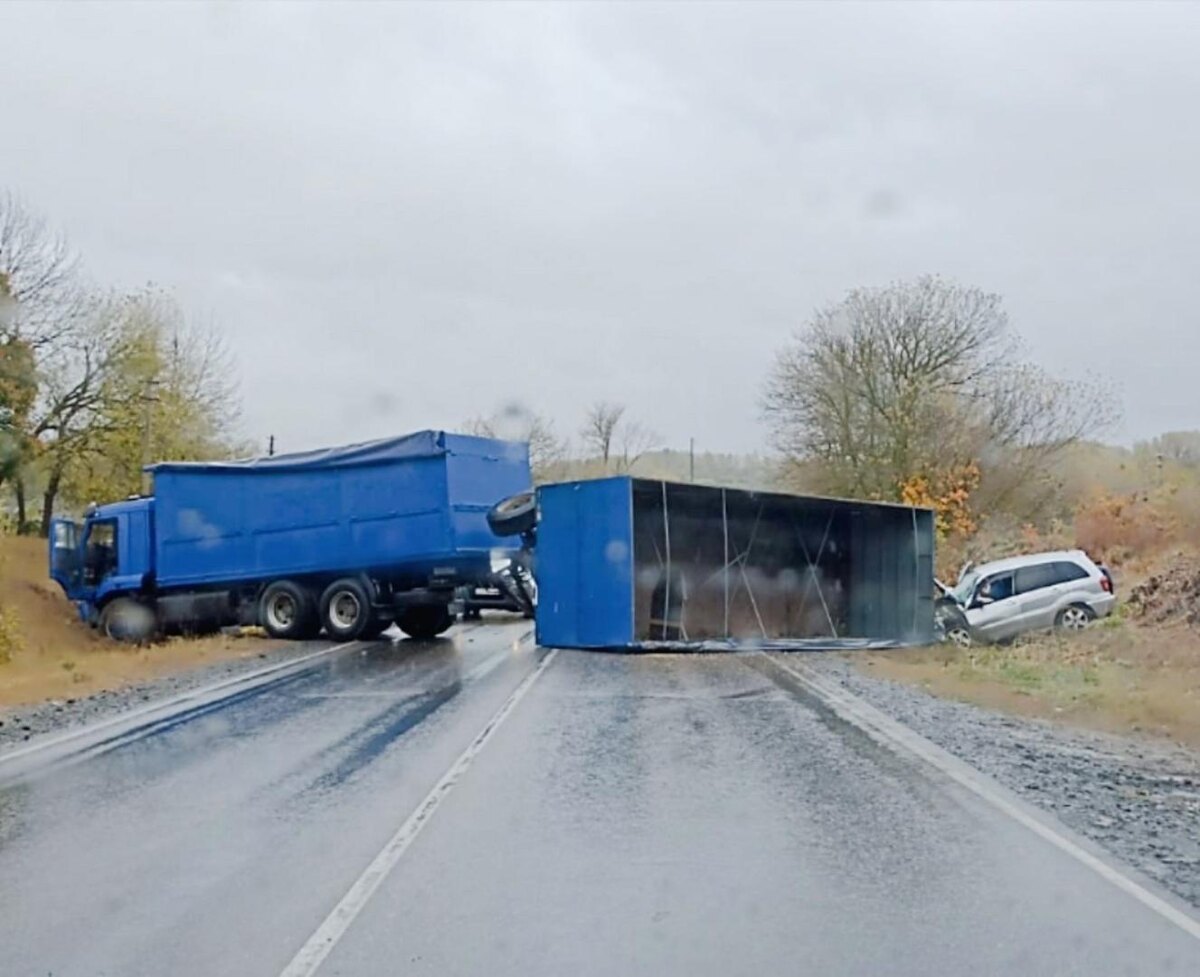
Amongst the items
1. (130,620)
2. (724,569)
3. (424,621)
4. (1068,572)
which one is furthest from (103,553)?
(1068,572)

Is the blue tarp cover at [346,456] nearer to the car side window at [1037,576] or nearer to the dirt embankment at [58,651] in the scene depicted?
the dirt embankment at [58,651]

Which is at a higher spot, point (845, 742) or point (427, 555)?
point (427, 555)

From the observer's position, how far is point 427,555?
25.8m

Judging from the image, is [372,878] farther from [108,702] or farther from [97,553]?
[97,553]

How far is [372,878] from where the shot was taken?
749 centimetres

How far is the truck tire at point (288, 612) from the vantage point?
27.5 meters

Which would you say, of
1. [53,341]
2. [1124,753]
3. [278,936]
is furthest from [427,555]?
[53,341]

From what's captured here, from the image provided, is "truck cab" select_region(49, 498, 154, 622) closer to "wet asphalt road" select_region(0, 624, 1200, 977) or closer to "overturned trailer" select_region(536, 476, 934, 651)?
"overturned trailer" select_region(536, 476, 934, 651)

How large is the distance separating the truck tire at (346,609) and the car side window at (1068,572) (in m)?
13.2

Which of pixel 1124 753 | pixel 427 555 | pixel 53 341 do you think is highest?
pixel 53 341

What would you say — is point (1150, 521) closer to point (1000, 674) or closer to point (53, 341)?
point (1000, 674)

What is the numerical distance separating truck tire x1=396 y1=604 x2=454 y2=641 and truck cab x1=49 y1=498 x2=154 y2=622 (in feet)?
18.0

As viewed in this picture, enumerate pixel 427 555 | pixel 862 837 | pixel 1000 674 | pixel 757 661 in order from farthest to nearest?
pixel 427 555 → pixel 757 661 → pixel 1000 674 → pixel 862 837

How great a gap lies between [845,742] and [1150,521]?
115 ft
